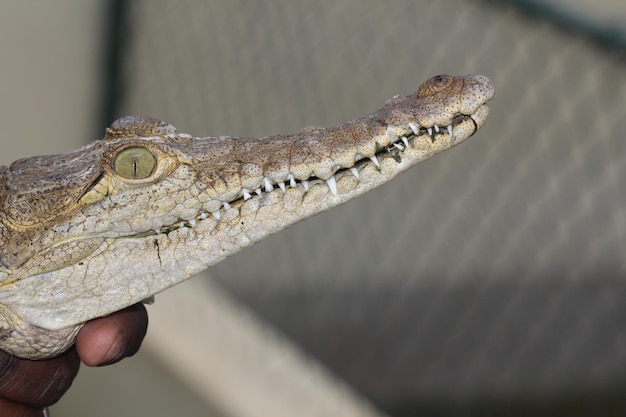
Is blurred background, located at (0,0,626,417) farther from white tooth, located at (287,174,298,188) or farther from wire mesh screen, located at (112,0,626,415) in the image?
white tooth, located at (287,174,298,188)

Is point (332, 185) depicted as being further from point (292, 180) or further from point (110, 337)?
point (110, 337)

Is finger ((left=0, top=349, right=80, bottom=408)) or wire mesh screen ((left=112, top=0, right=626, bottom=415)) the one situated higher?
wire mesh screen ((left=112, top=0, right=626, bottom=415))

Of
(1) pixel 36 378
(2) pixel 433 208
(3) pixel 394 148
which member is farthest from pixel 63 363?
(2) pixel 433 208

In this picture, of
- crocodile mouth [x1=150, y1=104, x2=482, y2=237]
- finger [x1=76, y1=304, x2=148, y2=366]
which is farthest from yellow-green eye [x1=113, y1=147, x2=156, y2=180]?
finger [x1=76, y1=304, x2=148, y2=366]

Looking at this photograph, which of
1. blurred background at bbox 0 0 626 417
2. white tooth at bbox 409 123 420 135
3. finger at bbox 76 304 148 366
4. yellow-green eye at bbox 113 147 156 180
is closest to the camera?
white tooth at bbox 409 123 420 135

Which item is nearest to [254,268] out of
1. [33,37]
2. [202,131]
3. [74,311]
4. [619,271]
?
[202,131]

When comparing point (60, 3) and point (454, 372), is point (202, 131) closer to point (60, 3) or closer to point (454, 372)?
point (60, 3)
